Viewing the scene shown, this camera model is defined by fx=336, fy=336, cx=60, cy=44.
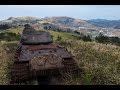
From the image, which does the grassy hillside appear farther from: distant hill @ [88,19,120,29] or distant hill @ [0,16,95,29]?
distant hill @ [88,19,120,29]

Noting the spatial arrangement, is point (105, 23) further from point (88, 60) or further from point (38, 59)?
point (38, 59)

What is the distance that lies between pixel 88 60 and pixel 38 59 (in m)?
2.16

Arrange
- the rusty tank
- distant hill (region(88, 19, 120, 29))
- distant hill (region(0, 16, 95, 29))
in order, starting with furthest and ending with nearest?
distant hill (region(0, 16, 95, 29)), distant hill (region(88, 19, 120, 29)), the rusty tank

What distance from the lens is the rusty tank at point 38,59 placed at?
25.3 feet

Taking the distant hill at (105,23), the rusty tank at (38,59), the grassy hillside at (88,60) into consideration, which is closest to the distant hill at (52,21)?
the distant hill at (105,23)

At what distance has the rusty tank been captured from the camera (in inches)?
304

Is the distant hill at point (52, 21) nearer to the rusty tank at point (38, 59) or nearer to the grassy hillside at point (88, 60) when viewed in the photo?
the rusty tank at point (38, 59)

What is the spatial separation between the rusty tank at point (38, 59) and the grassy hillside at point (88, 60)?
29 centimetres

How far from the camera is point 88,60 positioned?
9.52 meters

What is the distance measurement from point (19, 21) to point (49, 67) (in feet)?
6.03

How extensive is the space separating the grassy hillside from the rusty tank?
0.96 ft

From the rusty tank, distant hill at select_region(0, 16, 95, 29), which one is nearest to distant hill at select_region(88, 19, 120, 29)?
distant hill at select_region(0, 16, 95, 29)

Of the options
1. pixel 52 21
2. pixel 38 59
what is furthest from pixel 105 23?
pixel 38 59
